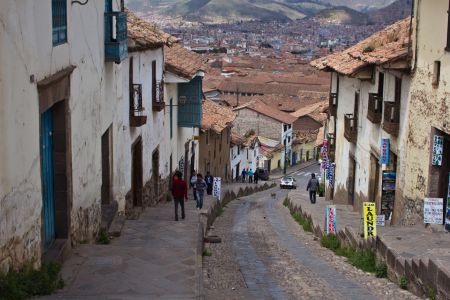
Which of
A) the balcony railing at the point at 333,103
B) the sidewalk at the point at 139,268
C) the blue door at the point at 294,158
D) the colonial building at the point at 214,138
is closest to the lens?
the sidewalk at the point at 139,268

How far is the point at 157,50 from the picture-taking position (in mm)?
22844

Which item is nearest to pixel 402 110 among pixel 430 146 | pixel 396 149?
pixel 396 149

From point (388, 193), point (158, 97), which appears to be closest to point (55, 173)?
point (388, 193)

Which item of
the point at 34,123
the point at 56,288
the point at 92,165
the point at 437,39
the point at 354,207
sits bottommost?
the point at 354,207

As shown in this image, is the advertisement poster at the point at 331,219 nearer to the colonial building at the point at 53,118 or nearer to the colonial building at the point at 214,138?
the colonial building at the point at 53,118

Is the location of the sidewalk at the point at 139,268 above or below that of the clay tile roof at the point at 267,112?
above

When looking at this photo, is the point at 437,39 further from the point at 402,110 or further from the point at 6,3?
the point at 6,3

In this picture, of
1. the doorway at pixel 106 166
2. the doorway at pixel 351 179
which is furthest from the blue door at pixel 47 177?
the doorway at pixel 351 179

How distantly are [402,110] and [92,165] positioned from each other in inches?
332

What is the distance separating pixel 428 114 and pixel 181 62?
482 inches

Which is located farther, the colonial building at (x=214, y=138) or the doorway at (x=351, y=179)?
the colonial building at (x=214, y=138)

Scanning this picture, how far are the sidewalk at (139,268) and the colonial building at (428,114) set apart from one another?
16.8 feet

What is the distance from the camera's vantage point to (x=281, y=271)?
14227mm

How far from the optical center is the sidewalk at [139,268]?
393 inches
